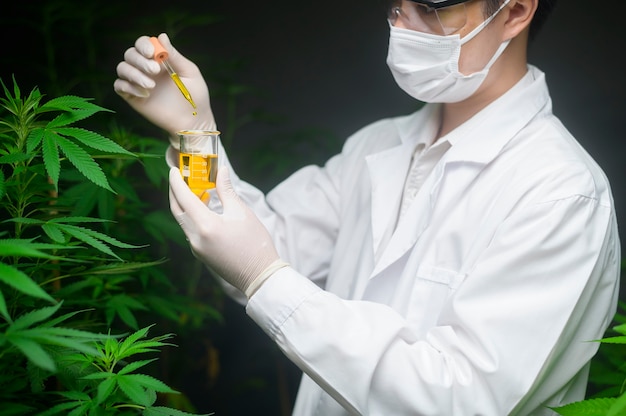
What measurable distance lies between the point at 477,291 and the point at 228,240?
46 cm

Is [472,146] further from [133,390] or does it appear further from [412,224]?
[133,390]

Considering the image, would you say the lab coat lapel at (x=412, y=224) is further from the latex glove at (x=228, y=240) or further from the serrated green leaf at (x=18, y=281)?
the serrated green leaf at (x=18, y=281)

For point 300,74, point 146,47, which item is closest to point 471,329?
point 146,47

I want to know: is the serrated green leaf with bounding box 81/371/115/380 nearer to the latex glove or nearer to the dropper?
the latex glove

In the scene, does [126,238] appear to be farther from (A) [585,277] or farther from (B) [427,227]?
(A) [585,277]

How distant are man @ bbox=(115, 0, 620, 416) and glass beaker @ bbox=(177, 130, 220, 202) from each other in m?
0.03

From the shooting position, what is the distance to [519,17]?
152 cm

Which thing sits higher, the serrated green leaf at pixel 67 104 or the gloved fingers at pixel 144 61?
the gloved fingers at pixel 144 61

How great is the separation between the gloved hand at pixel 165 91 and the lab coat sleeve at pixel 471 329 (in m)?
0.50

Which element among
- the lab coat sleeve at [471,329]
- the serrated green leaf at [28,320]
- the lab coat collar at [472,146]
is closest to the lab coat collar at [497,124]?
the lab coat collar at [472,146]

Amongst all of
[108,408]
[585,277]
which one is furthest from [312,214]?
[108,408]

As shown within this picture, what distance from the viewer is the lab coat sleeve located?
4.12ft

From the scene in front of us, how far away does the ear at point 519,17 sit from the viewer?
4.96 feet

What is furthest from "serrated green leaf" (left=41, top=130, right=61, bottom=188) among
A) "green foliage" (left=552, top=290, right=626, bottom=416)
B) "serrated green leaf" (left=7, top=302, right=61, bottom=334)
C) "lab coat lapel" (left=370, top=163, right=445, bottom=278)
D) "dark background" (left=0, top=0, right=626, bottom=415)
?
"dark background" (left=0, top=0, right=626, bottom=415)
